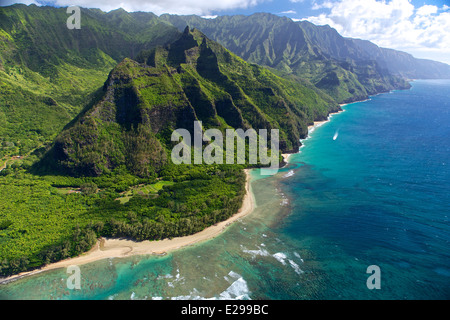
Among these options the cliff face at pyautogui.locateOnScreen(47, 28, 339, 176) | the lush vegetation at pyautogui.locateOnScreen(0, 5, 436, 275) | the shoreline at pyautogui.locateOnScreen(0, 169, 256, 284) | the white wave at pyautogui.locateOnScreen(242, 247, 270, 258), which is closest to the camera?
the shoreline at pyautogui.locateOnScreen(0, 169, 256, 284)

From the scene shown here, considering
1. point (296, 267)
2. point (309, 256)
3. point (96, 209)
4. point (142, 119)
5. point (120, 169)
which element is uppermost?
point (142, 119)

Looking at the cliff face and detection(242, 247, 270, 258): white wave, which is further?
the cliff face

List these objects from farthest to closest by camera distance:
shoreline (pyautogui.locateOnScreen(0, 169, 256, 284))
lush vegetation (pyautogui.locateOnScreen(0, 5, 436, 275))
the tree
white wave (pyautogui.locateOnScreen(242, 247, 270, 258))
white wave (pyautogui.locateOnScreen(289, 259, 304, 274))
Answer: the tree → lush vegetation (pyautogui.locateOnScreen(0, 5, 436, 275)) → white wave (pyautogui.locateOnScreen(242, 247, 270, 258)) → shoreline (pyautogui.locateOnScreen(0, 169, 256, 284)) → white wave (pyautogui.locateOnScreen(289, 259, 304, 274))

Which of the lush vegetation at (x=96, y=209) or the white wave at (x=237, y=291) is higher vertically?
the lush vegetation at (x=96, y=209)

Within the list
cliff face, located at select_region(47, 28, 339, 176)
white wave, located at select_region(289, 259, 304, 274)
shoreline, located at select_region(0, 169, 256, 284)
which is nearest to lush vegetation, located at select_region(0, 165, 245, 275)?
shoreline, located at select_region(0, 169, 256, 284)

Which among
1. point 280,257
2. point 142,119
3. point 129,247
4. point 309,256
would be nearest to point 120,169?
point 142,119

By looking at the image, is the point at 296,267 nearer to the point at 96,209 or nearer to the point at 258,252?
the point at 258,252

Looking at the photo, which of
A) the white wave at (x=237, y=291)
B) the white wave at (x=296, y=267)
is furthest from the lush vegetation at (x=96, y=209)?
the white wave at (x=296, y=267)

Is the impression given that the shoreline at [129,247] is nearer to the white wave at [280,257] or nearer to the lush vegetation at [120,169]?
the lush vegetation at [120,169]

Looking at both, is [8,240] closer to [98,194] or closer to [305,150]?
[98,194]

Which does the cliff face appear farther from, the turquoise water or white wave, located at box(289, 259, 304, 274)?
white wave, located at box(289, 259, 304, 274)

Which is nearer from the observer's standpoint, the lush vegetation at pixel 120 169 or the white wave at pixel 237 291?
the white wave at pixel 237 291
